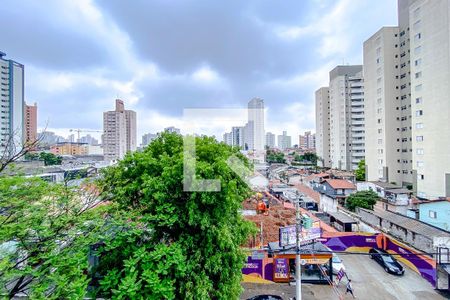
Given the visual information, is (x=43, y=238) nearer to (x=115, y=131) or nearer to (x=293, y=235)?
(x=293, y=235)

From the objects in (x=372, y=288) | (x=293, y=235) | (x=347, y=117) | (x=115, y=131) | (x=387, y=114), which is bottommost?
(x=372, y=288)

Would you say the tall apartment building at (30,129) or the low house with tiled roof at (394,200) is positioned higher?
the tall apartment building at (30,129)

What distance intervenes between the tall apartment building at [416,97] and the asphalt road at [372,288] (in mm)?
13695

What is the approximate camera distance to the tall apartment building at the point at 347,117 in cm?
3847

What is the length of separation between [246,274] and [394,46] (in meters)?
30.8

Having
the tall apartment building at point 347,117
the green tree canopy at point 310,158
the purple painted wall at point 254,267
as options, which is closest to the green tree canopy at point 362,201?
the purple painted wall at point 254,267

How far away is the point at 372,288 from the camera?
26.1 feet

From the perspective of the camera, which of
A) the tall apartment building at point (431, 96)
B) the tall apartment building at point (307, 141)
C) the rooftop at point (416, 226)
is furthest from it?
the tall apartment building at point (307, 141)

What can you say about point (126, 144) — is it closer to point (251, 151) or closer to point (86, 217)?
point (251, 151)

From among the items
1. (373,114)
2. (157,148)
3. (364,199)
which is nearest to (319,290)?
(157,148)

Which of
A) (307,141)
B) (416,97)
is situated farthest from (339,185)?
(307,141)

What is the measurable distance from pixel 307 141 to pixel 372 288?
88.2 metres

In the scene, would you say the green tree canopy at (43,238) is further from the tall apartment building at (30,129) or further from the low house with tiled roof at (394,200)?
the low house with tiled roof at (394,200)

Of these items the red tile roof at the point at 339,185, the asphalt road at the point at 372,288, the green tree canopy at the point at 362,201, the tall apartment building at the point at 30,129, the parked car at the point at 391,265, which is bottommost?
the asphalt road at the point at 372,288
